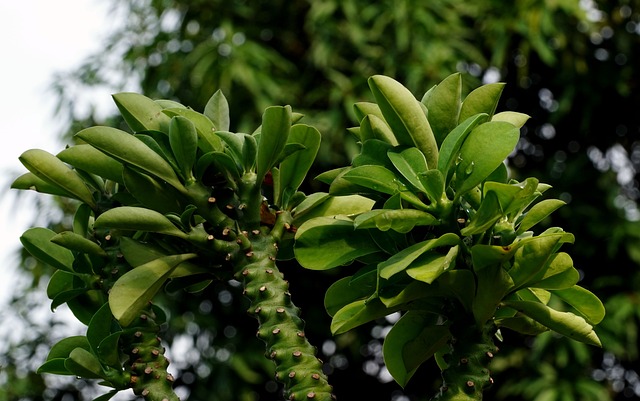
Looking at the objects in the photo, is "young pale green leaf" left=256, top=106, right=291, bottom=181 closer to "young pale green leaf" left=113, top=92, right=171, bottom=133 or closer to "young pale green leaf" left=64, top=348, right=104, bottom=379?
"young pale green leaf" left=113, top=92, right=171, bottom=133

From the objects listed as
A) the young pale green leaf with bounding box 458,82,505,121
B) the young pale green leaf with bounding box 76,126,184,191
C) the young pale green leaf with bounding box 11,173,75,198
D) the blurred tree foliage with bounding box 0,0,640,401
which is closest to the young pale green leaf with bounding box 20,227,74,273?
the young pale green leaf with bounding box 11,173,75,198

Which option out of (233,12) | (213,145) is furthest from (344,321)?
(233,12)

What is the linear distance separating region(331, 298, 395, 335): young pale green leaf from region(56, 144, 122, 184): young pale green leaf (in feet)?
0.68

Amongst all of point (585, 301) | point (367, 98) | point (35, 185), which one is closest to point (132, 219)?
point (35, 185)

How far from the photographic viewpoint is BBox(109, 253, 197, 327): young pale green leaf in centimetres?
61

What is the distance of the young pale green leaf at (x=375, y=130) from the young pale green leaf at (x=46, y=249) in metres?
0.28

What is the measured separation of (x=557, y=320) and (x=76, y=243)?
14.5 inches

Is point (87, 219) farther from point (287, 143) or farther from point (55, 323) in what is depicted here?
point (55, 323)

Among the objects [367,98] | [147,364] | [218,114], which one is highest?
[218,114]

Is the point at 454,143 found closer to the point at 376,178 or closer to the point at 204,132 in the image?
the point at 376,178

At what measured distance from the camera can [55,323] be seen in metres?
3.54

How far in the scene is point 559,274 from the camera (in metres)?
0.63

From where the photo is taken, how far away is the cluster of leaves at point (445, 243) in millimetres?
595

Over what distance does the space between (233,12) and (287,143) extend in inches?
133
